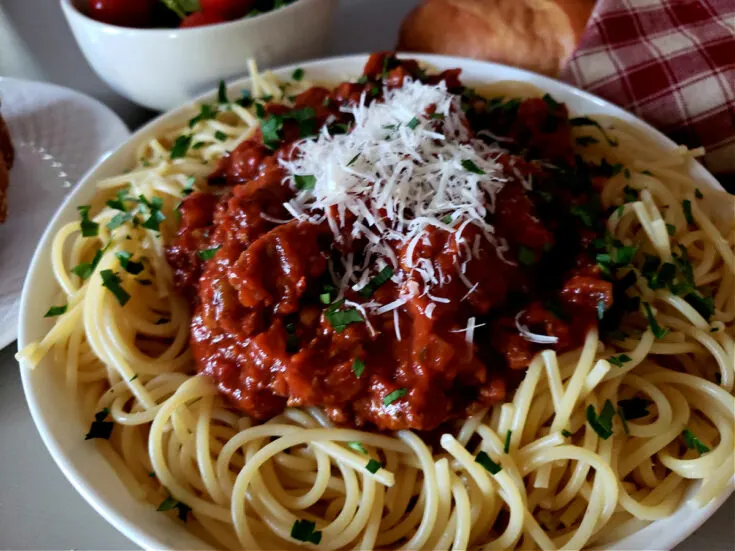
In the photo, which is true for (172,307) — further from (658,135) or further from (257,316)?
(658,135)

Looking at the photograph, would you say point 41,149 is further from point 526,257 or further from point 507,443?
point 507,443

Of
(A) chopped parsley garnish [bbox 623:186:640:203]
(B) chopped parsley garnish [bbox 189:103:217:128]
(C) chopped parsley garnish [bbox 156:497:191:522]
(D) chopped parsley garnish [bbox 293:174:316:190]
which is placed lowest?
(C) chopped parsley garnish [bbox 156:497:191:522]

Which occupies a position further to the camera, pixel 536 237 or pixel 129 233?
pixel 129 233

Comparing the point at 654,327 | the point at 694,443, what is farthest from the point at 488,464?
the point at 654,327

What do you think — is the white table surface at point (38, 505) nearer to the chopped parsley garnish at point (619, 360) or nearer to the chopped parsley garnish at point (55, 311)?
the chopped parsley garnish at point (55, 311)

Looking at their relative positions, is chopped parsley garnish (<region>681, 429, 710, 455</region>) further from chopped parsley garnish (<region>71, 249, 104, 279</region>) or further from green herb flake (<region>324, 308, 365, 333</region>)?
chopped parsley garnish (<region>71, 249, 104, 279</region>)

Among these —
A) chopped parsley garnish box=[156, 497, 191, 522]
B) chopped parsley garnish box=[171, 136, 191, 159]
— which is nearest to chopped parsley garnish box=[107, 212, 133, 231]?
chopped parsley garnish box=[171, 136, 191, 159]

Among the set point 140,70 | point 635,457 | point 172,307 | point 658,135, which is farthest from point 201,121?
point 635,457
